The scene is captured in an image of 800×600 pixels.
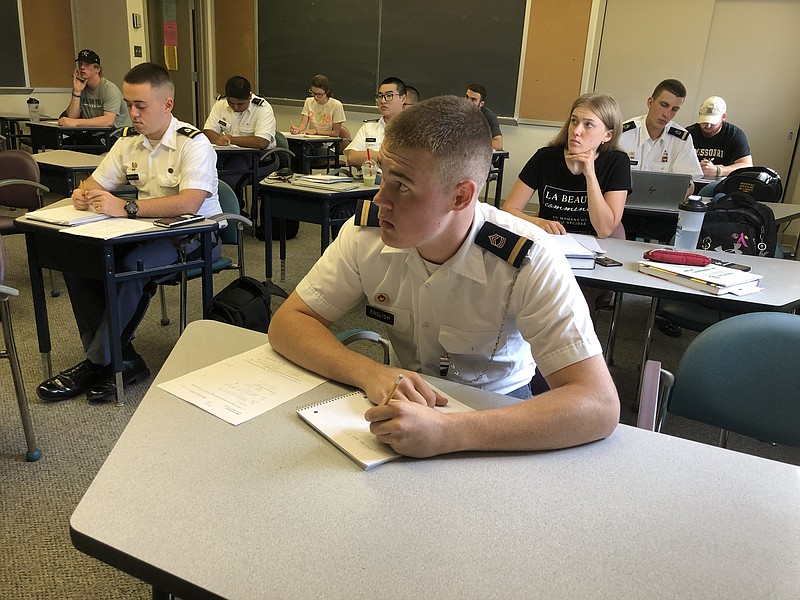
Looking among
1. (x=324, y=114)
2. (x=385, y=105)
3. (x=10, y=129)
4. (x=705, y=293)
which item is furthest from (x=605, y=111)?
(x=10, y=129)

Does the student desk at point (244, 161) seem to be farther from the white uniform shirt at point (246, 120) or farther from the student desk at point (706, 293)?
the student desk at point (706, 293)

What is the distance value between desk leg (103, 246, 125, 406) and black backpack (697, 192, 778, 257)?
255cm

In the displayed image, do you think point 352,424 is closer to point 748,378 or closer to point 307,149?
point 748,378

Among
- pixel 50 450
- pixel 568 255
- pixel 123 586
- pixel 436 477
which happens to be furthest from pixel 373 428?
pixel 50 450

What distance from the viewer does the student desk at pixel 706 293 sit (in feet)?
6.75

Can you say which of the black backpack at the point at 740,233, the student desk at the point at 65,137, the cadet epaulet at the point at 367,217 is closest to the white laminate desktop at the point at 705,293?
the black backpack at the point at 740,233

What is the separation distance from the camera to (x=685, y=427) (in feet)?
8.79

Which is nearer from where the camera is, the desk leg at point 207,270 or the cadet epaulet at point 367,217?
the cadet epaulet at point 367,217

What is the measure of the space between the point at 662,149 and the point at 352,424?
393 centimetres

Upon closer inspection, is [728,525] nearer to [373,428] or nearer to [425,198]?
[373,428]

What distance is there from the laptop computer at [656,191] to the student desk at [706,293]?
2.45 feet

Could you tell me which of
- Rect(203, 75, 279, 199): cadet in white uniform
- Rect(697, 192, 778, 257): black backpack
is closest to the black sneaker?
Rect(697, 192, 778, 257): black backpack

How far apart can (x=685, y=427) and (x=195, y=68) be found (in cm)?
822

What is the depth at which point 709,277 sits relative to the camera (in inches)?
85.9
